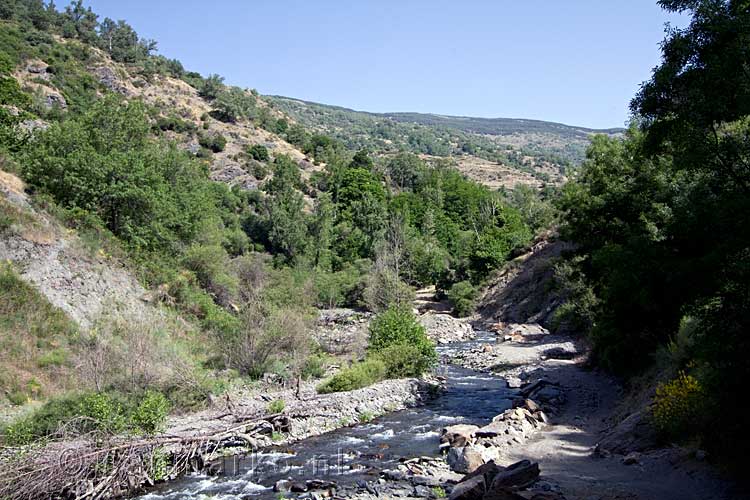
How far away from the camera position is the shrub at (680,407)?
43.8 feet

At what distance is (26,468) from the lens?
486 inches

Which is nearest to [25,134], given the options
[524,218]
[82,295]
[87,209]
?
[87,209]

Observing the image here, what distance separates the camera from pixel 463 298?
182 ft

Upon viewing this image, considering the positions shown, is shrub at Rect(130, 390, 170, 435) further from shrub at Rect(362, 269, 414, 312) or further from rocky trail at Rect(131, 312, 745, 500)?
shrub at Rect(362, 269, 414, 312)

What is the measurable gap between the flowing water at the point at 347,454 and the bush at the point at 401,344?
2.56 m

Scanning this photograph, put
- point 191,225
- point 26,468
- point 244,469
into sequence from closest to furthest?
point 26,468 → point 244,469 → point 191,225

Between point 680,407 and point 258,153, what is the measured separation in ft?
259

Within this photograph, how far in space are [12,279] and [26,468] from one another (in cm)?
1308

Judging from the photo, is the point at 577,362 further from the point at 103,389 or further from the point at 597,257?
the point at 103,389

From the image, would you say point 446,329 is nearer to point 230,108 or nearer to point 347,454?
point 347,454

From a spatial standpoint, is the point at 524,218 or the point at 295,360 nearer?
the point at 295,360

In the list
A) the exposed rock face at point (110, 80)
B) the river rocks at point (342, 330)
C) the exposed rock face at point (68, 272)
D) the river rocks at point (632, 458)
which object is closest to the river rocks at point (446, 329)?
the river rocks at point (342, 330)

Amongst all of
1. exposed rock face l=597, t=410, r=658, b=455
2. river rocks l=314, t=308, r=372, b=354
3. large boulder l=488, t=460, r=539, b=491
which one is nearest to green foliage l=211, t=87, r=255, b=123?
river rocks l=314, t=308, r=372, b=354

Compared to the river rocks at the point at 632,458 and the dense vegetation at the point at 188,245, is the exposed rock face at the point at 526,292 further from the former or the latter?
the river rocks at the point at 632,458
